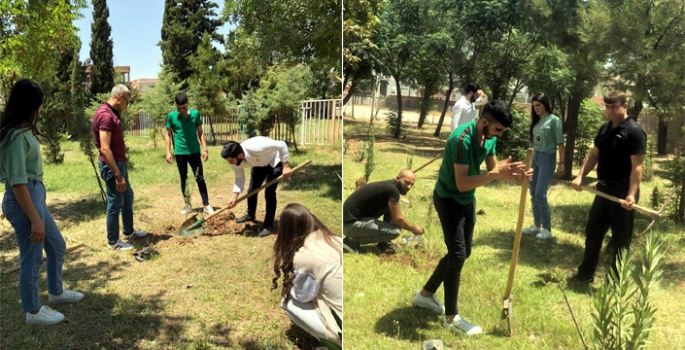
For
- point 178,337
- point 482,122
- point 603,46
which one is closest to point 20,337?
point 178,337

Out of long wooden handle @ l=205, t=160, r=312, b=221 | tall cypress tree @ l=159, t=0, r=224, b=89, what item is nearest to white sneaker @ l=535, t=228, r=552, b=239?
long wooden handle @ l=205, t=160, r=312, b=221

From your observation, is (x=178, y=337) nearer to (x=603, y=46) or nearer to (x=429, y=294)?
(x=429, y=294)

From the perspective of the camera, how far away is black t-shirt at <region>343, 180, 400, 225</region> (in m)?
1.89

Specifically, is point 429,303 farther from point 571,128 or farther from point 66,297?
point 66,297

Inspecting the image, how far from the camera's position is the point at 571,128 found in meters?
1.51

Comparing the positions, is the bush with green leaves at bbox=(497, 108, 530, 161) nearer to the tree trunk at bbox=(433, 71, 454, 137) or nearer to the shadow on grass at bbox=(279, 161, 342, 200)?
the tree trunk at bbox=(433, 71, 454, 137)

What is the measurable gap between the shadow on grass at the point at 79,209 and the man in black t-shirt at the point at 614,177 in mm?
2073

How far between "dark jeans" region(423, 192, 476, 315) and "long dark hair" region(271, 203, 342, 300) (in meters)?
0.46

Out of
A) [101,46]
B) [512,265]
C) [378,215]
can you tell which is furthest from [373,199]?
[101,46]

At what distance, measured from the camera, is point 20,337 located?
6.41 feet

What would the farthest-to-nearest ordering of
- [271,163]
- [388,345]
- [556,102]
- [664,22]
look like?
1. [271,163]
2. [388,345]
3. [556,102]
4. [664,22]

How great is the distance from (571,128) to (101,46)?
1874 millimetres

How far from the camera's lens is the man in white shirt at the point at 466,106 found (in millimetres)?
1583

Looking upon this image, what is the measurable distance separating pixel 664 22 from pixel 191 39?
1699 mm
